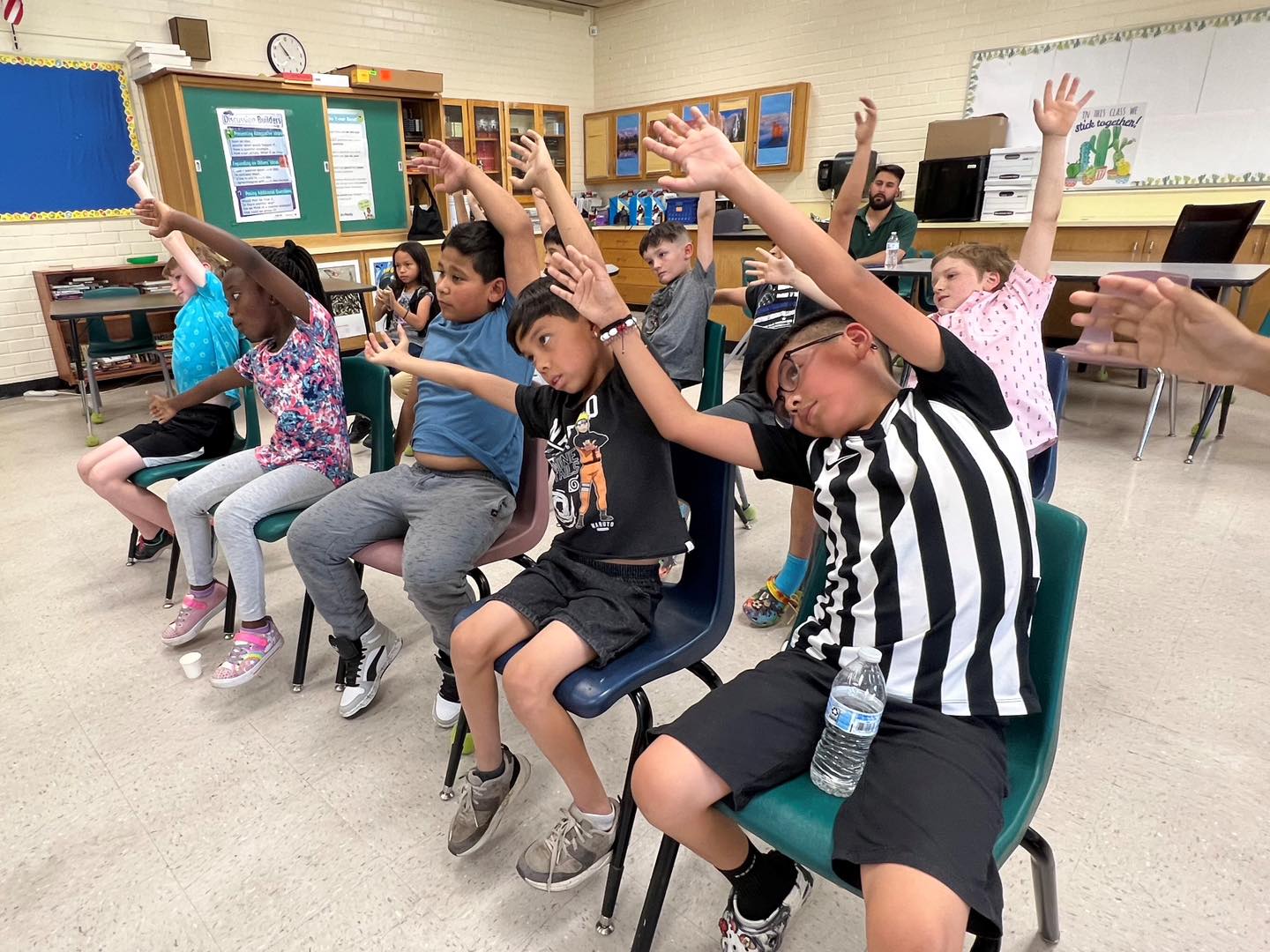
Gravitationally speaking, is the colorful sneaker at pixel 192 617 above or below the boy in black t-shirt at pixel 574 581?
below

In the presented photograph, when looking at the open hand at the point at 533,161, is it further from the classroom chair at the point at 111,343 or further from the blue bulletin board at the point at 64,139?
the blue bulletin board at the point at 64,139

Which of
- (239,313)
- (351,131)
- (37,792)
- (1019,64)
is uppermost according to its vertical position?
(1019,64)

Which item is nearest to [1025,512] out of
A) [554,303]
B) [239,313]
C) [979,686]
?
[979,686]

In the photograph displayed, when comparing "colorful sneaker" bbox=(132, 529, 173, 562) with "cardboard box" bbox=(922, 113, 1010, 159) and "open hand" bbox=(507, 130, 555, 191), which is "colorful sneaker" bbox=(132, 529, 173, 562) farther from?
"cardboard box" bbox=(922, 113, 1010, 159)

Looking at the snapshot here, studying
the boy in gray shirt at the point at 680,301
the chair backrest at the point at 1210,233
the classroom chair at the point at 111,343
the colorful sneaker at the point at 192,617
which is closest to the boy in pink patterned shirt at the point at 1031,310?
the boy in gray shirt at the point at 680,301

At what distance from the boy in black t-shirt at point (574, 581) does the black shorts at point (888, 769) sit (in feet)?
0.89

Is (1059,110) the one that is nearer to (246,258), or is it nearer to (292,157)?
(246,258)

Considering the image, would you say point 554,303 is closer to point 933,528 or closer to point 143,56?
point 933,528

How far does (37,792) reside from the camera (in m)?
1.70

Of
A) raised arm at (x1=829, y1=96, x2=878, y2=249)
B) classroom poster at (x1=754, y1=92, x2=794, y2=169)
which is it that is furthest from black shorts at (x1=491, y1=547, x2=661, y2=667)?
classroom poster at (x1=754, y1=92, x2=794, y2=169)

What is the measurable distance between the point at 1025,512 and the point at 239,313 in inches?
78.5

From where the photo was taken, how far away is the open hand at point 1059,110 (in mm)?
1629

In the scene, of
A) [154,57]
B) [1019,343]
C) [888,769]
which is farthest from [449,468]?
[154,57]

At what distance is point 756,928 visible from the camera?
1.23 m
